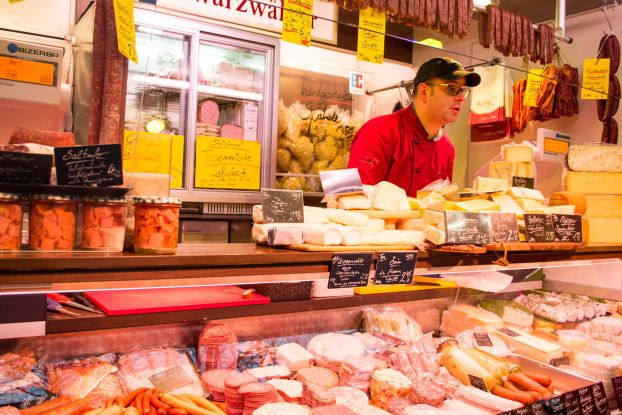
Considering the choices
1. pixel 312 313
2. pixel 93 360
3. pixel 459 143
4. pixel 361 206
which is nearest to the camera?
pixel 93 360

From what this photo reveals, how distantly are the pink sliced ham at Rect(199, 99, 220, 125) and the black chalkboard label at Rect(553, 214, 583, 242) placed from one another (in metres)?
3.14

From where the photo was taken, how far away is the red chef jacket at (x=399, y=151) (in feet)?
13.4

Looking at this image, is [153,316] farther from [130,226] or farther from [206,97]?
[206,97]

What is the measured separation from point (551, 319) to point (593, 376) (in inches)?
18.3

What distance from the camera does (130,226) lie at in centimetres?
173

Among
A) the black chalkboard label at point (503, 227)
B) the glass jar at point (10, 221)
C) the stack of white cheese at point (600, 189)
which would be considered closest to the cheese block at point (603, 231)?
the stack of white cheese at point (600, 189)

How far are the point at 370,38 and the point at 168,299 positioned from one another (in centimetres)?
165

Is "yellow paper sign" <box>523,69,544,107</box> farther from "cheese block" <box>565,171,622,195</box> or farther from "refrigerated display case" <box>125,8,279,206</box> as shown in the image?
"refrigerated display case" <box>125,8,279,206</box>

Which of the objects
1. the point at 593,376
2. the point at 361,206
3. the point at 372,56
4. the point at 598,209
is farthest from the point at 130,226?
the point at 598,209

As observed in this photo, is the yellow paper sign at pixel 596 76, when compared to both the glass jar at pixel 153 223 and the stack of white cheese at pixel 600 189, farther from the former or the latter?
the glass jar at pixel 153 223

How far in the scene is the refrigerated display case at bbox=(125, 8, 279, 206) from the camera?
4492 millimetres

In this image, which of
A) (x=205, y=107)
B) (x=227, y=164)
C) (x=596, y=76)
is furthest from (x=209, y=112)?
(x=596, y=76)

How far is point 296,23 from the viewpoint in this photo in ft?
8.04

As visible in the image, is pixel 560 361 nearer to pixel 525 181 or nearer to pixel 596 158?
pixel 525 181
